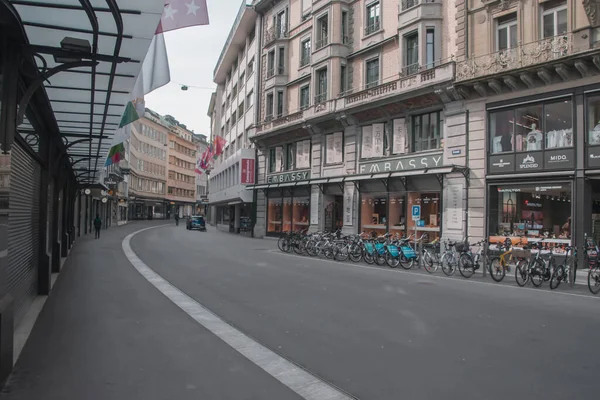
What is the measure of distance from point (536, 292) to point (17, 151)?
36.3ft

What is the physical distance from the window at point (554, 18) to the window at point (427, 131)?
5.41m

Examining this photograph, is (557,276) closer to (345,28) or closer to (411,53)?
(411,53)

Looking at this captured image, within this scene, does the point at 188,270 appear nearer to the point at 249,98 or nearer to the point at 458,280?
the point at 458,280

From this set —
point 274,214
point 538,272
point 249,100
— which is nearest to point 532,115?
point 538,272

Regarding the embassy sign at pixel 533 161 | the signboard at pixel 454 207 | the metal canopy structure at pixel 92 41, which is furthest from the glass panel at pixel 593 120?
the metal canopy structure at pixel 92 41

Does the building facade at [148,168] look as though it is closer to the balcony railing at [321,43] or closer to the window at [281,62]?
the window at [281,62]

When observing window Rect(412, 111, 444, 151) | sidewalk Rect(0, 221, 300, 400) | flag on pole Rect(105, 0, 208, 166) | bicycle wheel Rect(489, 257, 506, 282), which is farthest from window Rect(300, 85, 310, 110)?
sidewalk Rect(0, 221, 300, 400)

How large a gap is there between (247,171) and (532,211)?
2325cm

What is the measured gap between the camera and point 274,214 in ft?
116

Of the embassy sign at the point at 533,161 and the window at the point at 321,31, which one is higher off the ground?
the window at the point at 321,31

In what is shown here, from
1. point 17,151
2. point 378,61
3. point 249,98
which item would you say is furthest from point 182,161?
point 17,151

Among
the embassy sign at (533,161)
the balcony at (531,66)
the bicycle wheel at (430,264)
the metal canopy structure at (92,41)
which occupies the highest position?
the balcony at (531,66)

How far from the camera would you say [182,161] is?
101500 mm

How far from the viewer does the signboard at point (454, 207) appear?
2031 centimetres
